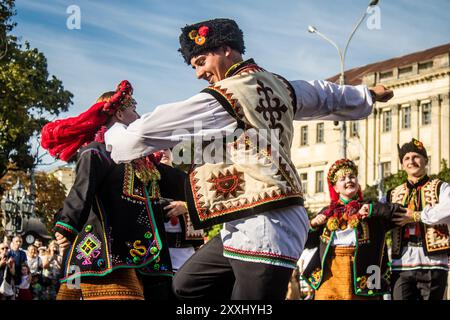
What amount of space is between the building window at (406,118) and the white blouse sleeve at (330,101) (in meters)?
55.8

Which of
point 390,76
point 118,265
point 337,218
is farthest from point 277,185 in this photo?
point 390,76

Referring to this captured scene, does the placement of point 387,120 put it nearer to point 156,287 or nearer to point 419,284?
point 419,284

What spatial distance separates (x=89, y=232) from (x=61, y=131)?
2.41 ft

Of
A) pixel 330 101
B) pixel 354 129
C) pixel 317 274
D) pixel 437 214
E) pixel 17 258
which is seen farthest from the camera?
pixel 354 129

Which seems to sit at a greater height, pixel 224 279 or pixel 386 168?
pixel 386 168

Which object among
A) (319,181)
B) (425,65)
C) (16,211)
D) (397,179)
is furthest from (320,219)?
(319,181)

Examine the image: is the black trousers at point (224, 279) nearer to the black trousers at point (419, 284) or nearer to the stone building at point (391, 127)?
the black trousers at point (419, 284)

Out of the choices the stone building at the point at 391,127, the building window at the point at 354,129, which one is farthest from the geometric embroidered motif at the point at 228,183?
the building window at the point at 354,129

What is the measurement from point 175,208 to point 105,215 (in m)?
0.72

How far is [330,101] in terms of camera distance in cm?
491

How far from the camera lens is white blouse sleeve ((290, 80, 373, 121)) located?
191 inches

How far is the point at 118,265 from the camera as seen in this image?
19.7 feet

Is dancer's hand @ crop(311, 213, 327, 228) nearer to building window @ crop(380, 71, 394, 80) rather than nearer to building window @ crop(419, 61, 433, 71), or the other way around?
building window @ crop(419, 61, 433, 71)

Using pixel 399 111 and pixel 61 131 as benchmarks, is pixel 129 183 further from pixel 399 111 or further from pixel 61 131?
pixel 399 111
